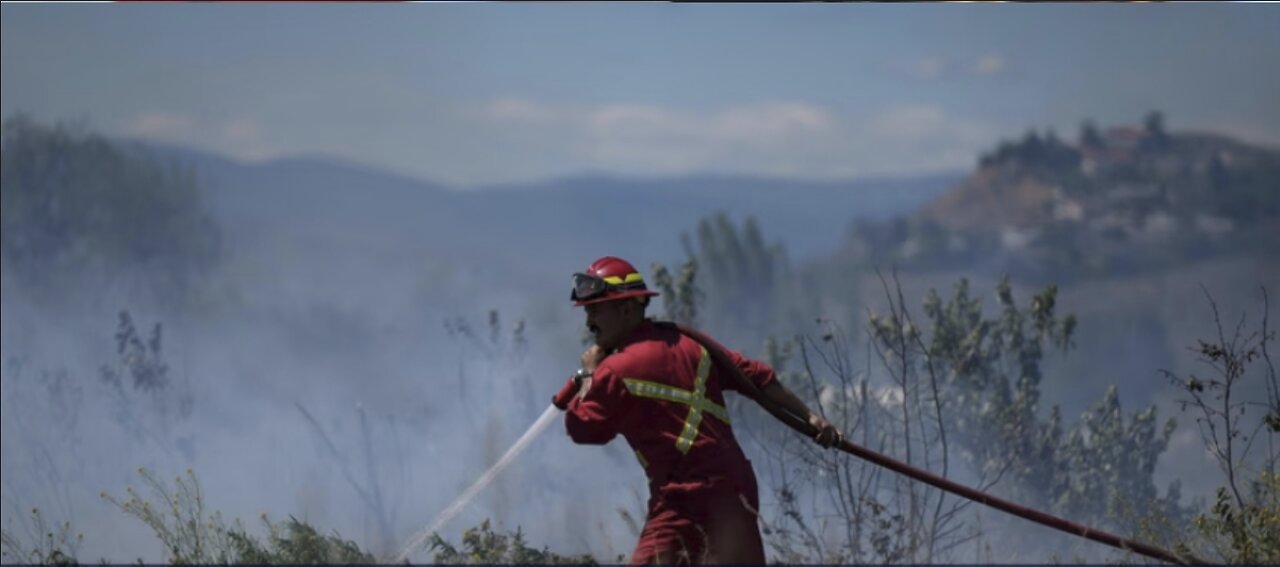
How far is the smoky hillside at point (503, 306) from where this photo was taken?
26.3m

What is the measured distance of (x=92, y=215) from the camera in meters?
30.3

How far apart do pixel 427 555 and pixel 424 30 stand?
65.8ft

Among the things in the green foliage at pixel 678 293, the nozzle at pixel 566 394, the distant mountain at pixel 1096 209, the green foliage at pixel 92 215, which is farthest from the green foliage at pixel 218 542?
the distant mountain at pixel 1096 209

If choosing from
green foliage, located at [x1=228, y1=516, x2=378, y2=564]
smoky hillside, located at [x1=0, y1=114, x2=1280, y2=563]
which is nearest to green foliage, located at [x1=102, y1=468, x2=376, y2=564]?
green foliage, located at [x1=228, y1=516, x2=378, y2=564]

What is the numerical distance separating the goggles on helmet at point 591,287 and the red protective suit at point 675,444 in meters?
0.22

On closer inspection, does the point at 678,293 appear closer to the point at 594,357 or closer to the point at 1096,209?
the point at 1096,209

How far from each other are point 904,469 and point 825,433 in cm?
44

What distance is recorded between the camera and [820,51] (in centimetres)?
3256

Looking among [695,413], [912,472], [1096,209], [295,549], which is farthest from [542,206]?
[695,413]

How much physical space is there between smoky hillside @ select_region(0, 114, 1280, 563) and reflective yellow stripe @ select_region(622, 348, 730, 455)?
1639 centimetres

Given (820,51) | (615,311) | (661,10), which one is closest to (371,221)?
(661,10)

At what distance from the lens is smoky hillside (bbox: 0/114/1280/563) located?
2628 centimetres

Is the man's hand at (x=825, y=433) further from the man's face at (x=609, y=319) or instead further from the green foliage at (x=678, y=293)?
the green foliage at (x=678, y=293)

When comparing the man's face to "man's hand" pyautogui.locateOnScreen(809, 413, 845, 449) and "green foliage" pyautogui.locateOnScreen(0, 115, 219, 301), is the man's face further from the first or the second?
"green foliage" pyautogui.locateOnScreen(0, 115, 219, 301)
